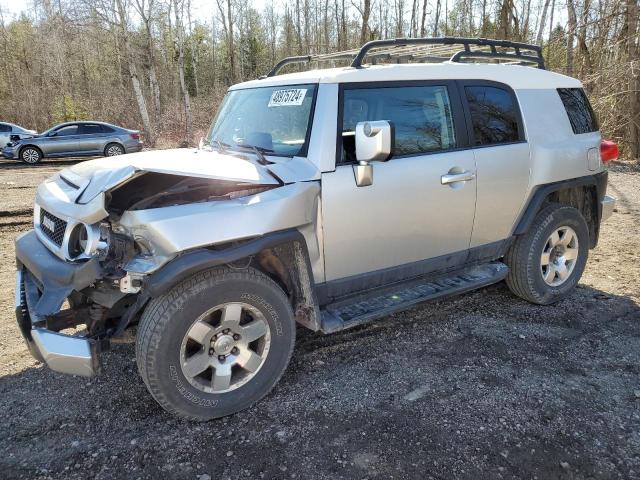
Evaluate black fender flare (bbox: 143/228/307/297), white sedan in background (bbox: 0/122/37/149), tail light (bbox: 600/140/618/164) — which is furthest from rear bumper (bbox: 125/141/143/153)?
black fender flare (bbox: 143/228/307/297)

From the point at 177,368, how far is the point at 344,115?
1.92m

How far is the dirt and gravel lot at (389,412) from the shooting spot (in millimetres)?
2531

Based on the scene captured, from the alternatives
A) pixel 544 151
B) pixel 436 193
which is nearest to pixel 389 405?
pixel 436 193

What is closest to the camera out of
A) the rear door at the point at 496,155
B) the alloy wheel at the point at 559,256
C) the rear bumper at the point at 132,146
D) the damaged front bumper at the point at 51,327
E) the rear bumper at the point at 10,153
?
the damaged front bumper at the point at 51,327

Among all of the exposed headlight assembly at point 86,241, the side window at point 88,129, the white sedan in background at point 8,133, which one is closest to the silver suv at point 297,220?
the exposed headlight assembly at point 86,241

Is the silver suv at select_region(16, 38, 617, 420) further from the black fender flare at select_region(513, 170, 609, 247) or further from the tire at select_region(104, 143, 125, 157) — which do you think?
the tire at select_region(104, 143, 125, 157)

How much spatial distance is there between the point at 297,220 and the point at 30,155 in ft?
54.8

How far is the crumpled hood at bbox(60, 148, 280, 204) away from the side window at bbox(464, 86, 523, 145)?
1.84m

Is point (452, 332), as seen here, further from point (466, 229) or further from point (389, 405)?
point (389, 405)

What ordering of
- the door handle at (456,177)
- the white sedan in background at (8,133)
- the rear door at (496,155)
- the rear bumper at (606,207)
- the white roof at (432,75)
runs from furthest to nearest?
the white sedan in background at (8,133), the rear bumper at (606,207), the rear door at (496,155), the door handle at (456,177), the white roof at (432,75)

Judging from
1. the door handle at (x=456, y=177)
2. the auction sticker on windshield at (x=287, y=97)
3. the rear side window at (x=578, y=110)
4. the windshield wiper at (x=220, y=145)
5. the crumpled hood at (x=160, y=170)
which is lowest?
the door handle at (x=456, y=177)

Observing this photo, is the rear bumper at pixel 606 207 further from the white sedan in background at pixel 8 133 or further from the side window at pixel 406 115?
the white sedan in background at pixel 8 133

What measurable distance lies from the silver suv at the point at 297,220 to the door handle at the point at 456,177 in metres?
0.01

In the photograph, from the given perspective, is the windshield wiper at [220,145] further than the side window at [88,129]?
No
